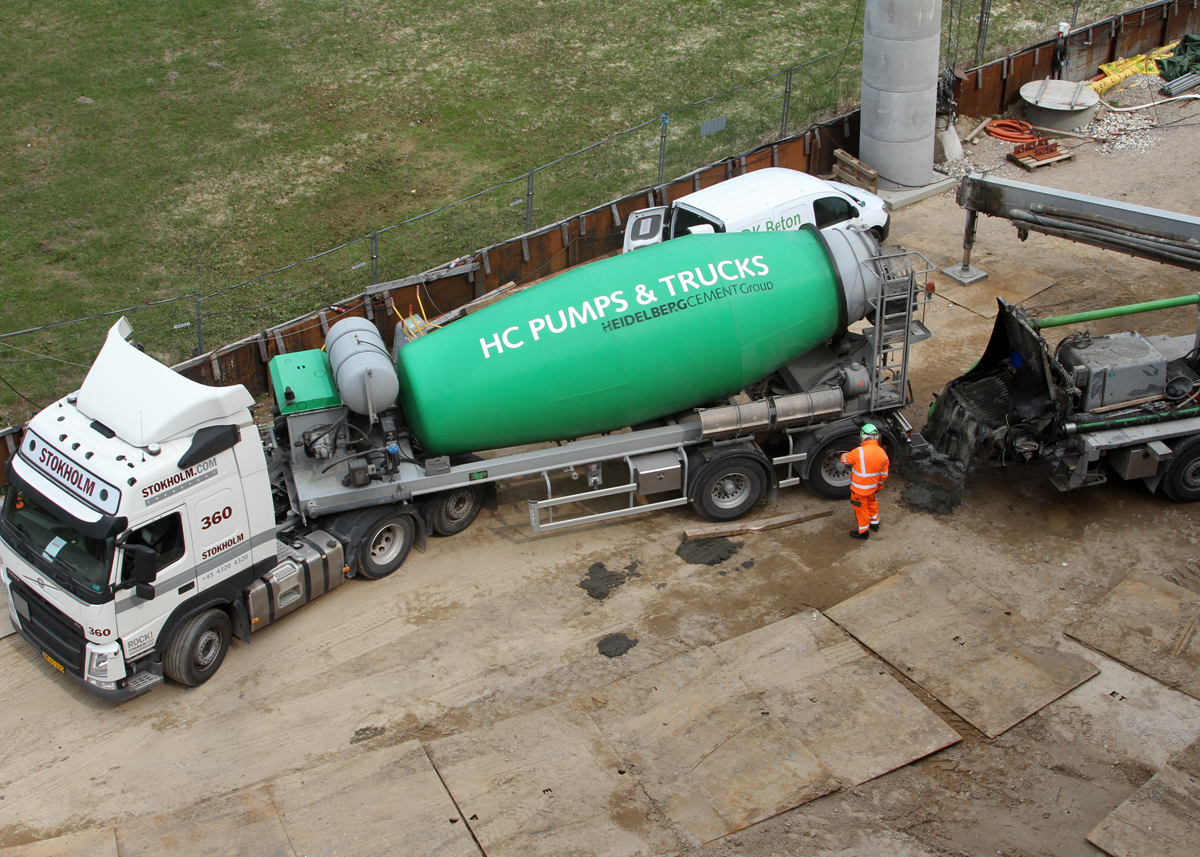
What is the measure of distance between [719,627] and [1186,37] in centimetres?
2095

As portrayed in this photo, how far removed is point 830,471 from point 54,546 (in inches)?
340

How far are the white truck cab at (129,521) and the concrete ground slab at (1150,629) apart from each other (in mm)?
8770

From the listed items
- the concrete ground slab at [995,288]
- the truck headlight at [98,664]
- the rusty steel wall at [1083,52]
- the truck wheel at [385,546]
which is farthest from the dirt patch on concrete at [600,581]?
the rusty steel wall at [1083,52]

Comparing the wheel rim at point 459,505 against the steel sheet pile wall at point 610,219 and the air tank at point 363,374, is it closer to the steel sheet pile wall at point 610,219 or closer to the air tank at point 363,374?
the air tank at point 363,374

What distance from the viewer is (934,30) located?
19547 millimetres

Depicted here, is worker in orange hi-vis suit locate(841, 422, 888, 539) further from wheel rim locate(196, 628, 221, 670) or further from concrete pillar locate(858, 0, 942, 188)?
concrete pillar locate(858, 0, 942, 188)

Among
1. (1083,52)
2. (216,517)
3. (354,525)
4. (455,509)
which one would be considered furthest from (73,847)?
(1083,52)

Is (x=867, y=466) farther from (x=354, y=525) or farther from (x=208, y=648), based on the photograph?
(x=208, y=648)

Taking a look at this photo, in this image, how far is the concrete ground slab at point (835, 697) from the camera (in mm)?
9656

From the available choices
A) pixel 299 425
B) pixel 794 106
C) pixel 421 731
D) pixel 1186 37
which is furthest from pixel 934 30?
pixel 421 731

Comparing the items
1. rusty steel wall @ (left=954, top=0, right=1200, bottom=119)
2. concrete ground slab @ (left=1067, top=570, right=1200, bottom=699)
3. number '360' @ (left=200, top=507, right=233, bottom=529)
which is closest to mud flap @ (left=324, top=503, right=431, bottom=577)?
number '360' @ (left=200, top=507, right=233, bottom=529)

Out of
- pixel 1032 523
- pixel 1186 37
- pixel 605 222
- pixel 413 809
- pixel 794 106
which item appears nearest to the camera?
pixel 413 809

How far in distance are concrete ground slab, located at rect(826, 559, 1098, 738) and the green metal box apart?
6.01 metres

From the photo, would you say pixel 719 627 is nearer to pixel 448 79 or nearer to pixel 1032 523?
pixel 1032 523
